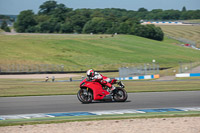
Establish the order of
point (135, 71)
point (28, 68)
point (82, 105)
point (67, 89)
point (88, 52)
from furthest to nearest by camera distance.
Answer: point (88, 52) → point (28, 68) → point (135, 71) → point (67, 89) → point (82, 105)

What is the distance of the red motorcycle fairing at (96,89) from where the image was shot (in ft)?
49.8

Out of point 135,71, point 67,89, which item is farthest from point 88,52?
point 67,89

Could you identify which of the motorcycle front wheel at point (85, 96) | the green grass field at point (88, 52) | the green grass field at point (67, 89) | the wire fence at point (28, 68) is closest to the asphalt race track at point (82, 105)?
the motorcycle front wheel at point (85, 96)

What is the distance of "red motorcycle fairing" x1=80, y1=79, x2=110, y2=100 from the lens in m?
15.2

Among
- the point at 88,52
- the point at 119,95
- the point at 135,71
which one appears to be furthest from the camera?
the point at 88,52

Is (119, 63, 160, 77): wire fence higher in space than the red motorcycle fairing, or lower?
higher

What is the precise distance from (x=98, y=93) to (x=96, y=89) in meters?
0.20

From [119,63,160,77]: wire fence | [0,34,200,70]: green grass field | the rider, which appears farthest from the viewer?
[0,34,200,70]: green grass field

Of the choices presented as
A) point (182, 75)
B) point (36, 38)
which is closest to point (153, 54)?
point (36, 38)

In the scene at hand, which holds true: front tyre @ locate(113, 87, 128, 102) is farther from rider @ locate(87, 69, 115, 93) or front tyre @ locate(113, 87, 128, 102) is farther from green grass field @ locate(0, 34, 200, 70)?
green grass field @ locate(0, 34, 200, 70)

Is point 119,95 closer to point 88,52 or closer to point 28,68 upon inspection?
point 28,68

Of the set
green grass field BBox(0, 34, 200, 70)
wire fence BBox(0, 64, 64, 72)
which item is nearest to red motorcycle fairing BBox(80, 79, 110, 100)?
wire fence BBox(0, 64, 64, 72)

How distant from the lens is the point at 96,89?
1522 centimetres

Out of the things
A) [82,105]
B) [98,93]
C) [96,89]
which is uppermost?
[96,89]
